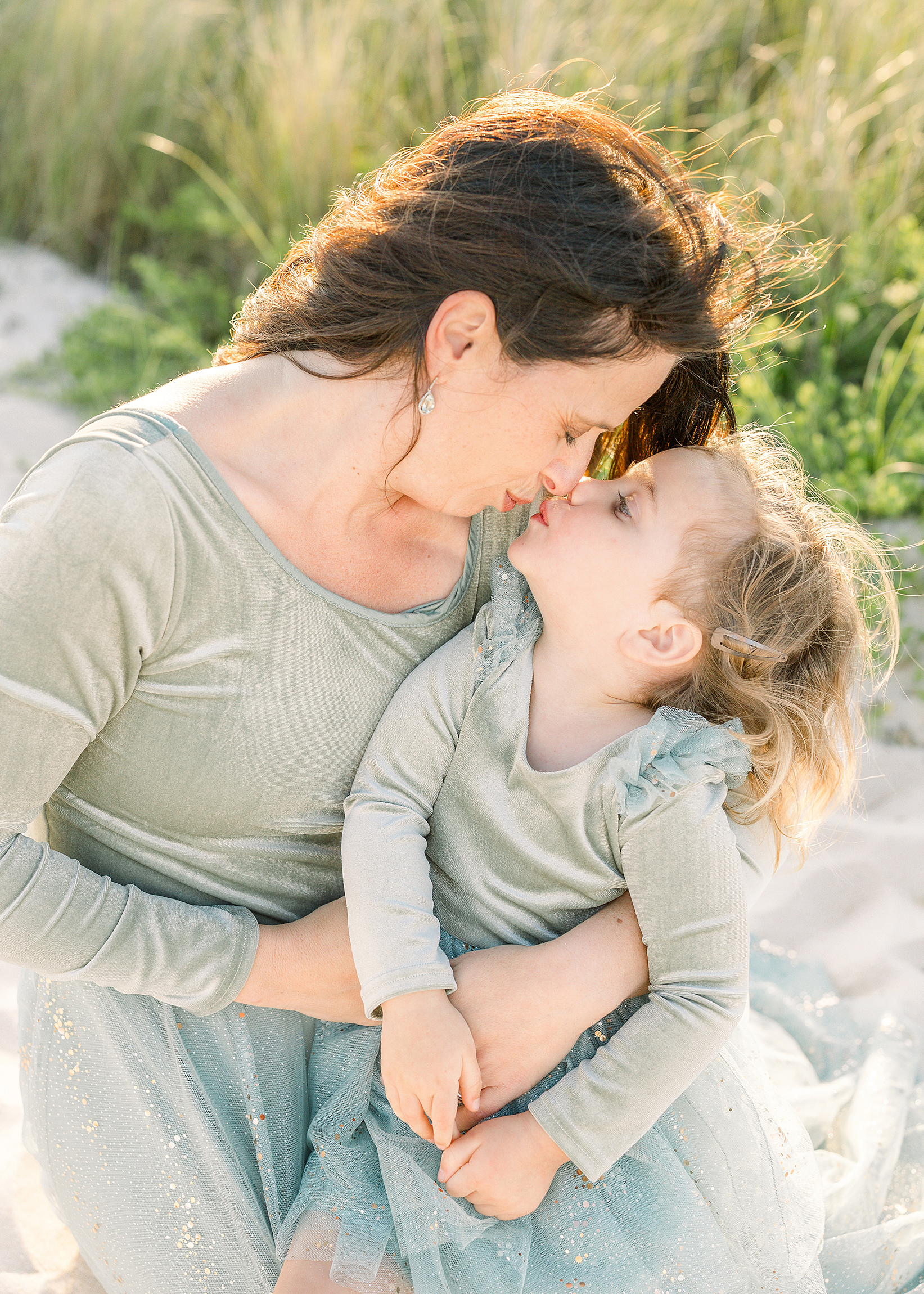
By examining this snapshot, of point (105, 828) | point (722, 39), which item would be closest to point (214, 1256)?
point (105, 828)

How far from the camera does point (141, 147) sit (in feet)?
19.1

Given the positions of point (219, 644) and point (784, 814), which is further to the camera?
point (784, 814)

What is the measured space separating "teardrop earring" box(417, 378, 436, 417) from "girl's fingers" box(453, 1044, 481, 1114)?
98cm

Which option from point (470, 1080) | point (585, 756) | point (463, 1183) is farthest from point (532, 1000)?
point (585, 756)

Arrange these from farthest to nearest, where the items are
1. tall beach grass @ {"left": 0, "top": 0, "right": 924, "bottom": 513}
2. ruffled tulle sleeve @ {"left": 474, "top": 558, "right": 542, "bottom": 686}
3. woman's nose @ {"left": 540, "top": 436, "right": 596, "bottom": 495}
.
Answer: tall beach grass @ {"left": 0, "top": 0, "right": 924, "bottom": 513} < ruffled tulle sleeve @ {"left": 474, "top": 558, "right": 542, "bottom": 686} < woman's nose @ {"left": 540, "top": 436, "right": 596, "bottom": 495}

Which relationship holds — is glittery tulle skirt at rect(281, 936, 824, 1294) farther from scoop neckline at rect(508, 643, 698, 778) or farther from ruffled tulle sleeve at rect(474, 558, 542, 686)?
ruffled tulle sleeve at rect(474, 558, 542, 686)

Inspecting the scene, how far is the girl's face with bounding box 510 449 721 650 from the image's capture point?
6.12 feet

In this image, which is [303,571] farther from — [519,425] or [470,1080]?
[470,1080]

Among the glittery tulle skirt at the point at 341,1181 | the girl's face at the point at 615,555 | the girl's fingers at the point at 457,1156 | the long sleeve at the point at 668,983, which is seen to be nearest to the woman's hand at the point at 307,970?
the glittery tulle skirt at the point at 341,1181

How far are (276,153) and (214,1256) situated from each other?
15.9 ft

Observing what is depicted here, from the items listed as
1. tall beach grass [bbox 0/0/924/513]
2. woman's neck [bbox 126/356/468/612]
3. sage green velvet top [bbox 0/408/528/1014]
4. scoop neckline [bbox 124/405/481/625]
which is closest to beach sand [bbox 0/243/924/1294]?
sage green velvet top [bbox 0/408/528/1014]

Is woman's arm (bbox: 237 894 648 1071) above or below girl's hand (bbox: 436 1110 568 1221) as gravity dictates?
above

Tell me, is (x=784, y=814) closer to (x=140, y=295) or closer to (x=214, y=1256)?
(x=214, y=1256)

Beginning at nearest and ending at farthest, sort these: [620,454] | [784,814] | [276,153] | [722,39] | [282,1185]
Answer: [282,1185] < [784,814] < [620,454] < [276,153] < [722,39]
